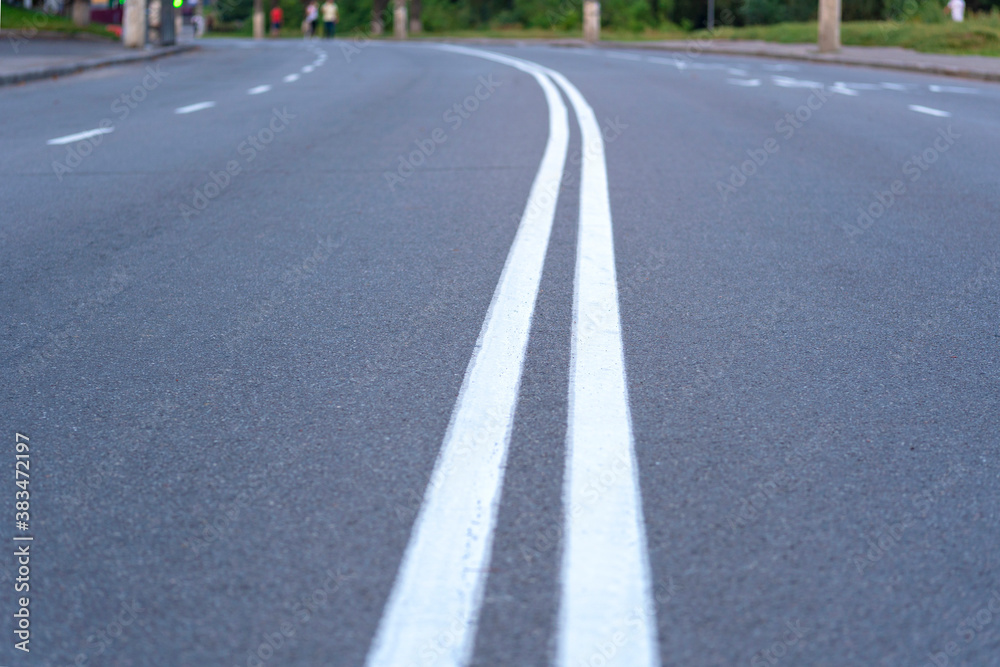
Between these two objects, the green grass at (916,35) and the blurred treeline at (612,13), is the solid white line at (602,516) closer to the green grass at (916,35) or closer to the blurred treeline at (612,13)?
the green grass at (916,35)

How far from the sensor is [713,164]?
30.2ft

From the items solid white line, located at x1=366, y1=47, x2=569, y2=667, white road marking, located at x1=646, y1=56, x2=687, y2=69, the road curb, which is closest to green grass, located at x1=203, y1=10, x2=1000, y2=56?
the road curb

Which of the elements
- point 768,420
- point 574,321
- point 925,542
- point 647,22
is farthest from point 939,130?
point 647,22

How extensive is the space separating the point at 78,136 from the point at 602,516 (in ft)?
30.6

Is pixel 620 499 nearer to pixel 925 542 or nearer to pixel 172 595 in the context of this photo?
pixel 925 542

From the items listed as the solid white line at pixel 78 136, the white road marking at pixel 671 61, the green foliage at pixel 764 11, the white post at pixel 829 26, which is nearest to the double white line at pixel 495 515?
the solid white line at pixel 78 136

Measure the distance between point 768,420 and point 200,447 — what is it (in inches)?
64.4

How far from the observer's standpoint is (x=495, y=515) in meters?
2.77

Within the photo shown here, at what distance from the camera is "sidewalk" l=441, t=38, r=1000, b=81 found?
21.6m

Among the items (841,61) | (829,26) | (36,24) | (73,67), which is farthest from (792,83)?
(36,24)

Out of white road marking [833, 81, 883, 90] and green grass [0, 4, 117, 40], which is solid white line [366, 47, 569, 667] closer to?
white road marking [833, 81, 883, 90]

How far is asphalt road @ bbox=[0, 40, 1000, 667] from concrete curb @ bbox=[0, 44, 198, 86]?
11020mm

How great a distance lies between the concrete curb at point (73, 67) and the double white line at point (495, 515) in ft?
51.6

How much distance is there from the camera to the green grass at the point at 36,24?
33.2m
